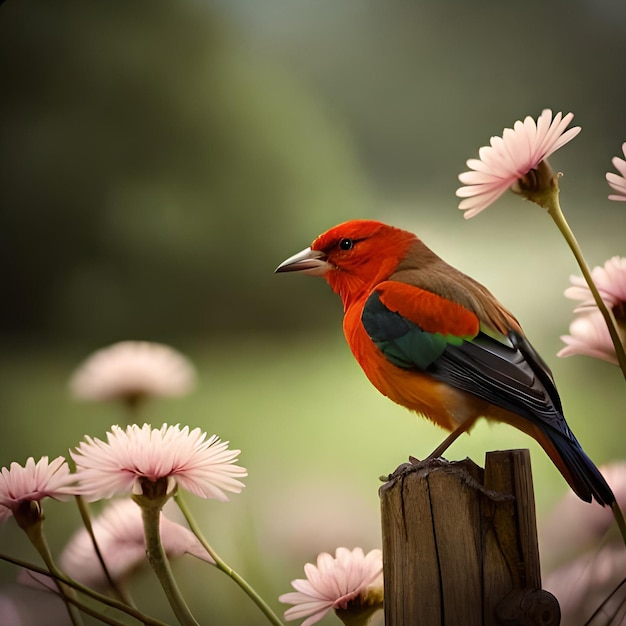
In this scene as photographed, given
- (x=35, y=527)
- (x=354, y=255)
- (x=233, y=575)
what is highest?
(x=354, y=255)

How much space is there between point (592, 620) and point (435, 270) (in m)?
0.83

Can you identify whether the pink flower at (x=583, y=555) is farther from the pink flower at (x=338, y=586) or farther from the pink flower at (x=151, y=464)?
the pink flower at (x=151, y=464)

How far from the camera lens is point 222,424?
1.98 meters

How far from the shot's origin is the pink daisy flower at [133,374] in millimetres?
1992

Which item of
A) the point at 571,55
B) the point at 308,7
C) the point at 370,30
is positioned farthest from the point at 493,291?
the point at 308,7

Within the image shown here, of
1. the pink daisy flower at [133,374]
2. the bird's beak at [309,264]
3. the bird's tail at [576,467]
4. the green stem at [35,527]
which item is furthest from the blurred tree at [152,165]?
the bird's tail at [576,467]

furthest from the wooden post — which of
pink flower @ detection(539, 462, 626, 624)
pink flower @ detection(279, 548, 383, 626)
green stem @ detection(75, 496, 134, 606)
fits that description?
green stem @ detection(75, 496, 134, 606)

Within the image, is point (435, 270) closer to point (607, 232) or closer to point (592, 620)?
point (607, 232)

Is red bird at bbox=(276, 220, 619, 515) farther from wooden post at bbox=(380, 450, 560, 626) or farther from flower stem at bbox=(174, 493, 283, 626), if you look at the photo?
flower stem at bbox=(174, 493, 283, 626)

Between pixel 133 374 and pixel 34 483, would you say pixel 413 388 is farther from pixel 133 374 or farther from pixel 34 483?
pixel 34 483

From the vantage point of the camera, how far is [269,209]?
2.11m

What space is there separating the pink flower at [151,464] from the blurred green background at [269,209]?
0.55ft

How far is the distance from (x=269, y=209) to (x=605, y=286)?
2.75ft

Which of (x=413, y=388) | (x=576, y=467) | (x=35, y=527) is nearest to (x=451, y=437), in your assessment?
(x=413, y=388)
